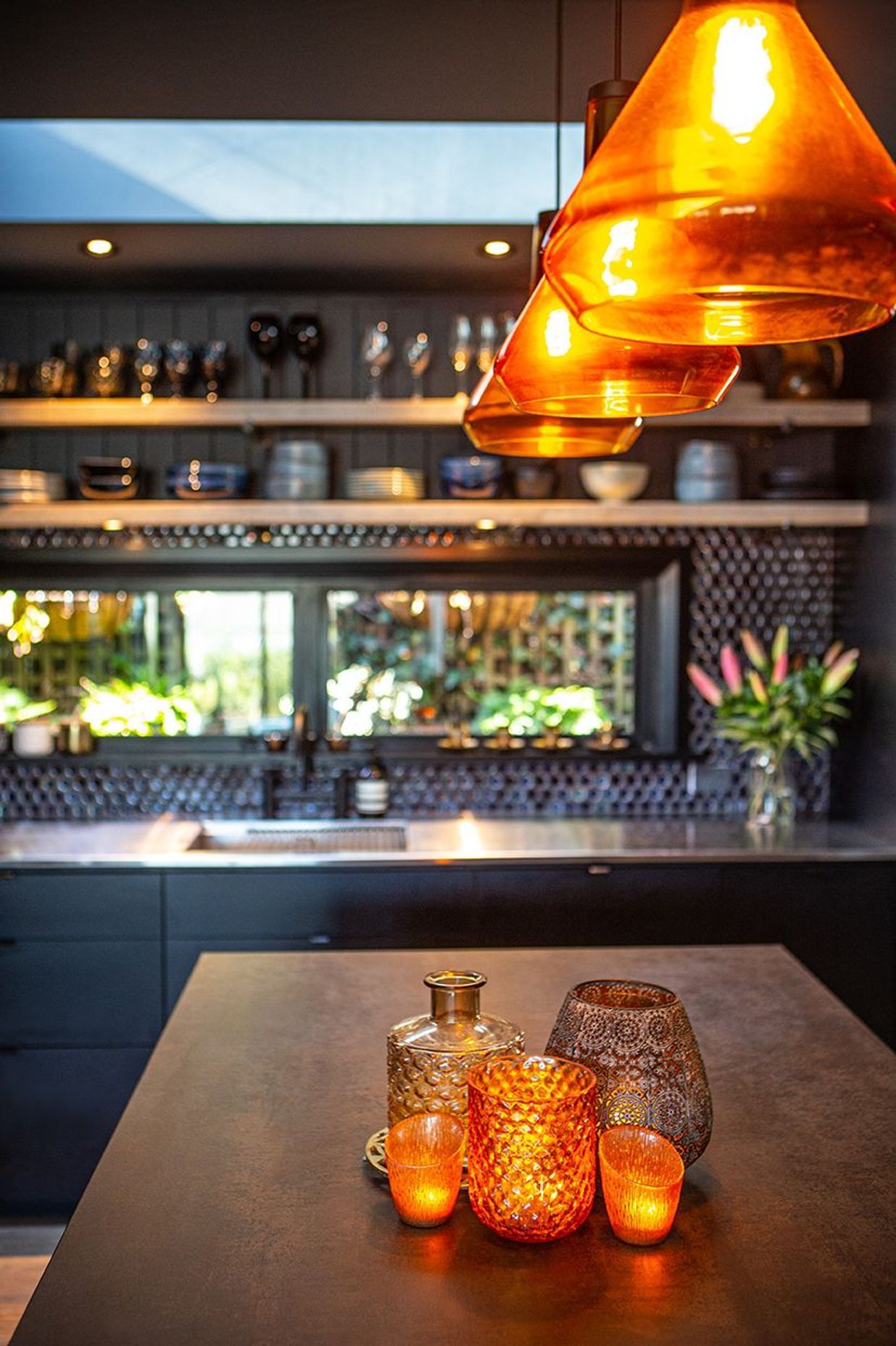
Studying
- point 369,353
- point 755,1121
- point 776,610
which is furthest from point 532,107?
point 755,1121

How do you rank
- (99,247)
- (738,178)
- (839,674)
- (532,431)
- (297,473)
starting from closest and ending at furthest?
(738,178)
(532,431)
(99,247)
(839,674)
(297,473)

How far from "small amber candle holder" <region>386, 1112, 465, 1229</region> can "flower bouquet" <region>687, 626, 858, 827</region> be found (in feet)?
9.31

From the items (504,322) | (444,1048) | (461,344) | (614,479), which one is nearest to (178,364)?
(461,344)

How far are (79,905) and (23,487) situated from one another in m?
1.30

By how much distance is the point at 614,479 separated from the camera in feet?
13.2

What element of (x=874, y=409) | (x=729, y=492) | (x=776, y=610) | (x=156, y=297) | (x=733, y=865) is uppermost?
(x=156, y=297)

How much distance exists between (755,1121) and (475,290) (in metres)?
3.18

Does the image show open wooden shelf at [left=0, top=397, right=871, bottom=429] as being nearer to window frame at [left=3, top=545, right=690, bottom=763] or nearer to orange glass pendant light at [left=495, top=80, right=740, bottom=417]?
window frame at [left=3, top=545, right=690, bottom=763]

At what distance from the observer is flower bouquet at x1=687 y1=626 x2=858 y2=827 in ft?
13.0

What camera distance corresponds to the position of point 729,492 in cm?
409

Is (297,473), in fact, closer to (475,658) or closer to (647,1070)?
(475,658)

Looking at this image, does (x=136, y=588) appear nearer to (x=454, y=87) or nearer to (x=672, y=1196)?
(x=454, y=87)

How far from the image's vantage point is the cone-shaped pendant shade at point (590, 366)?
1352 millimetres

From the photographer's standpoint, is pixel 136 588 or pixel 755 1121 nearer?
pixel 755 1121
